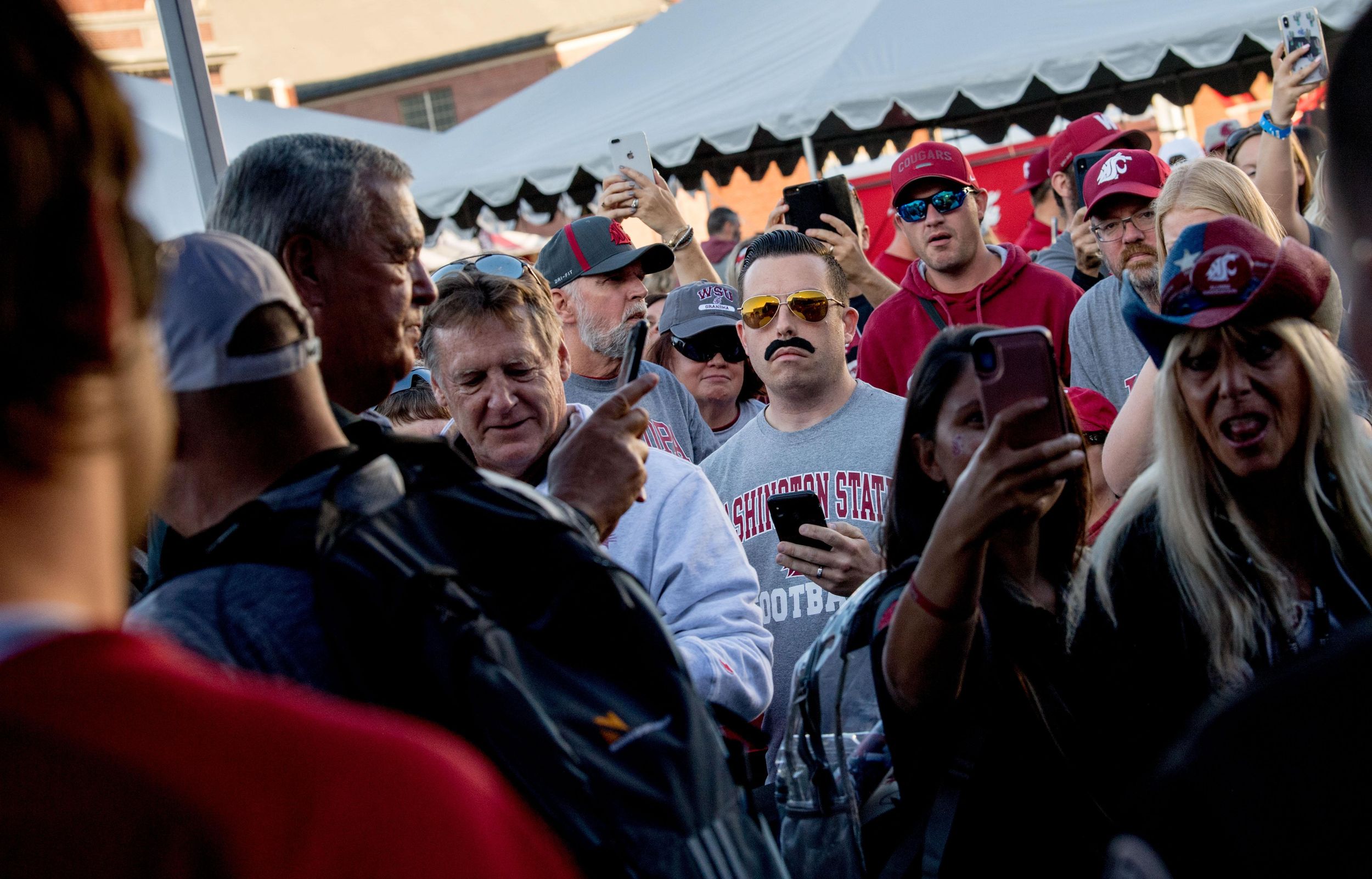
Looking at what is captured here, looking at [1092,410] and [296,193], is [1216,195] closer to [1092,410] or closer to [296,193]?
[1092,410]

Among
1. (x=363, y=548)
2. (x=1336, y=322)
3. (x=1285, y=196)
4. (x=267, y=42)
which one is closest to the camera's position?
(x=363, y=548)

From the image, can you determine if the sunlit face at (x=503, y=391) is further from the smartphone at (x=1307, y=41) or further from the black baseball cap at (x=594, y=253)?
the smartphone at (x=1307, y=41)

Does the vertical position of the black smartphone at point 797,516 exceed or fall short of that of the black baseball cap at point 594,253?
it falls short

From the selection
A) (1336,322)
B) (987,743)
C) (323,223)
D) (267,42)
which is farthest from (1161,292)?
(267,42)

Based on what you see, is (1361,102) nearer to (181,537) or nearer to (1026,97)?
(181,537)

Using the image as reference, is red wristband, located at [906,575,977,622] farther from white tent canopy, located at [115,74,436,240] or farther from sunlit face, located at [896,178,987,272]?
sunlit face, located at [896,178,987,272]

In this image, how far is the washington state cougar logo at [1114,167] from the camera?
454cm

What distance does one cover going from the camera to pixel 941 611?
194cm

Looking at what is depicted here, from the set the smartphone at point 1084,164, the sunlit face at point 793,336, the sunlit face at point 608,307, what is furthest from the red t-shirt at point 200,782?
the smartphone at point 1084,164

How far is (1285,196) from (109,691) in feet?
15.5

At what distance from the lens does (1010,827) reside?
1964 millimetres

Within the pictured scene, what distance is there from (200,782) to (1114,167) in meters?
4.52

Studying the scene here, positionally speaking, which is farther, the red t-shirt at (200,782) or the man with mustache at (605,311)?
the man with mustache at (605,311)

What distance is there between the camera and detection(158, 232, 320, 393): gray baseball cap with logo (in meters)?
1.26
